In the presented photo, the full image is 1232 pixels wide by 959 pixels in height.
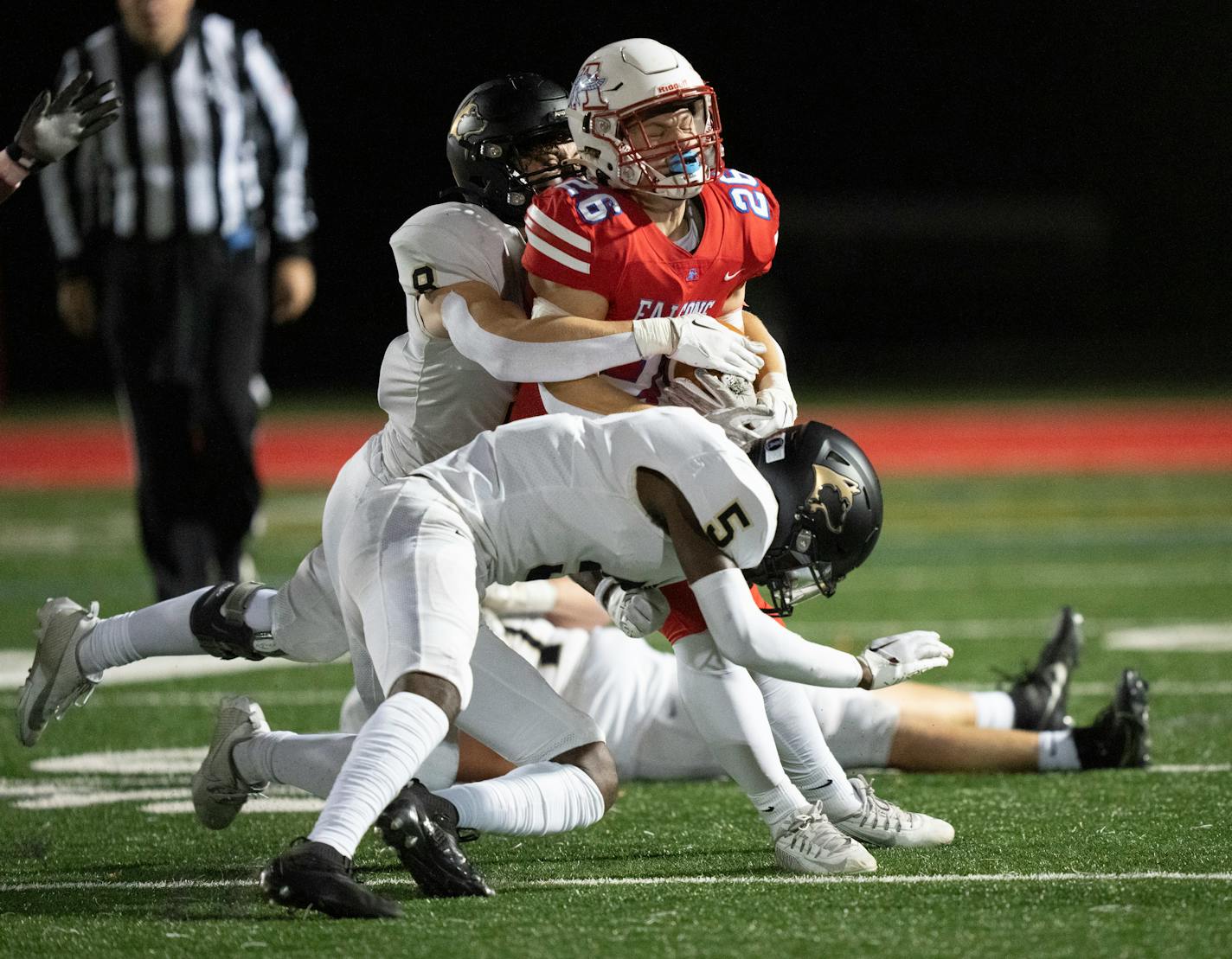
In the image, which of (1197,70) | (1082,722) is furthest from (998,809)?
(1197,70)

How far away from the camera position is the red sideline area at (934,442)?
35.0 ft

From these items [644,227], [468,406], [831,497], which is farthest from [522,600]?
[831,497]

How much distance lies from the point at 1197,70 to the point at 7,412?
1422 cm

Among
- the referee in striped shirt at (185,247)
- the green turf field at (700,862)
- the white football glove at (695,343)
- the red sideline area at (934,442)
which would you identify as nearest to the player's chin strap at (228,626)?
the green turf field at (700,862)

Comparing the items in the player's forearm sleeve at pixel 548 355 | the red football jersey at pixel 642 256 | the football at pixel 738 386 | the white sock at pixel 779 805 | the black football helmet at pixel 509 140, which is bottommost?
the white sock at pixel 779 805

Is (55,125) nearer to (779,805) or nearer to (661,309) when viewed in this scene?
(661,309)

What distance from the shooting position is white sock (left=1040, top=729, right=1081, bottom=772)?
351cm

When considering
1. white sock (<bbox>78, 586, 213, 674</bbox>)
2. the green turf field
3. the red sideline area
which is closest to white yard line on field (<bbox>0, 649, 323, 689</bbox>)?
the green turf field

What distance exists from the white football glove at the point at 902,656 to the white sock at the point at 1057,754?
941mm

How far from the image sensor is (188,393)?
5.17 meters

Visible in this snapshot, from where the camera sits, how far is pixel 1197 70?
70.8 ft

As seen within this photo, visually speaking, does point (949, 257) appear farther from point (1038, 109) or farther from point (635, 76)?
point (635, 76)

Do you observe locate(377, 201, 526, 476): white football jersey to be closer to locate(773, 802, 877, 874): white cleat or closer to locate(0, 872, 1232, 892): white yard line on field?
locate(0, 872, 1232, 892): white yard line on field

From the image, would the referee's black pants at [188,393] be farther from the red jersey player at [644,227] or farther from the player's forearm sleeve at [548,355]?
the player's forearm sleeve at [548,355]
